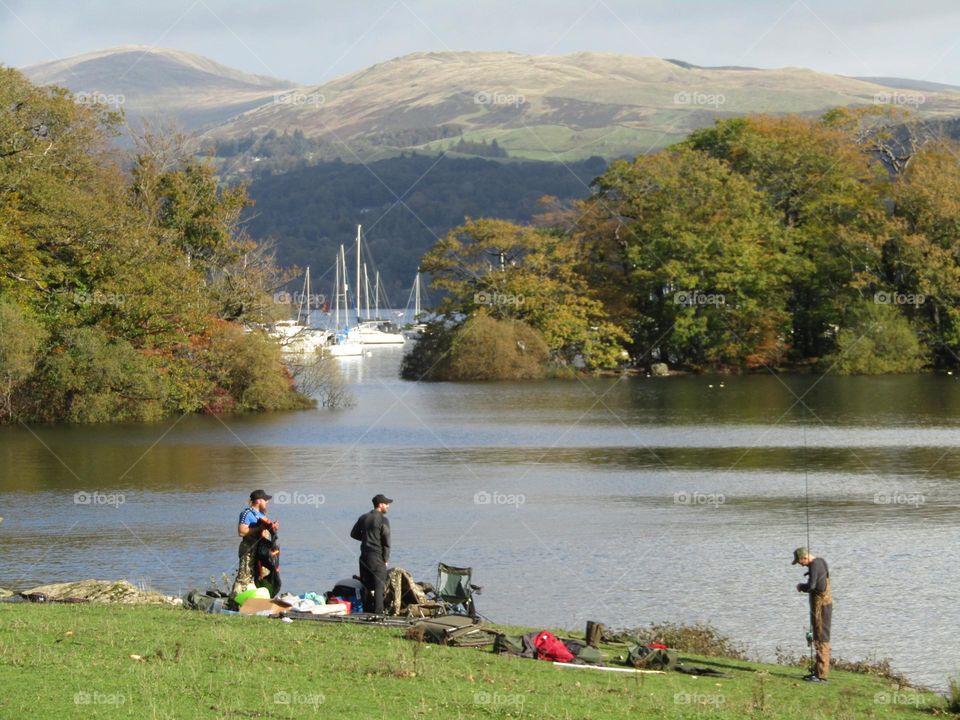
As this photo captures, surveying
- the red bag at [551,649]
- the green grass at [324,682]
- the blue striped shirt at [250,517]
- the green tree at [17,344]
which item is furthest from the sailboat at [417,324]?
the red bag at [551,649]

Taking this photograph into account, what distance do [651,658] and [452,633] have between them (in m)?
2.30

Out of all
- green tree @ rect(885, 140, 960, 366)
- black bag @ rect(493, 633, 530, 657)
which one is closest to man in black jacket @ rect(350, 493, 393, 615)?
black bag @ rect(493, 633, 530, 657)

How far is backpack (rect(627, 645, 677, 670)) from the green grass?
198mm

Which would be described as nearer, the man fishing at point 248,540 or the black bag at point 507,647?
the black bag at point 507,647

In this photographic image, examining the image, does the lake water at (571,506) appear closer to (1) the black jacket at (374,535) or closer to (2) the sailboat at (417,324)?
(1) the black jacket at (374,535)

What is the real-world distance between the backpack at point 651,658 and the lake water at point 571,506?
3087 mm

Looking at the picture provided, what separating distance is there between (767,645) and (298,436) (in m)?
31.6

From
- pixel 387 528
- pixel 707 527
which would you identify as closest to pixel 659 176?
pixel 707 527

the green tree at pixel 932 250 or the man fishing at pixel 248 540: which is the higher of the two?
the green tree at pixel 932 250

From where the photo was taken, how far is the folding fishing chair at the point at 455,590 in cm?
1805

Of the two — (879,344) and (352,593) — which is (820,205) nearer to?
(879,344)

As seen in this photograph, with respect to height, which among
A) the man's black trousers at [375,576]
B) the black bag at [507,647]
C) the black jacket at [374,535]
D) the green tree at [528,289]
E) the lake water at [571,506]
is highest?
the green tree at [528,289]

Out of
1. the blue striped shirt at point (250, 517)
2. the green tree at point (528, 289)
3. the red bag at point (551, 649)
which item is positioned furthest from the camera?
the green tree at point (528, 289)

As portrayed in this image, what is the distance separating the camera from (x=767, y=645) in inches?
730
